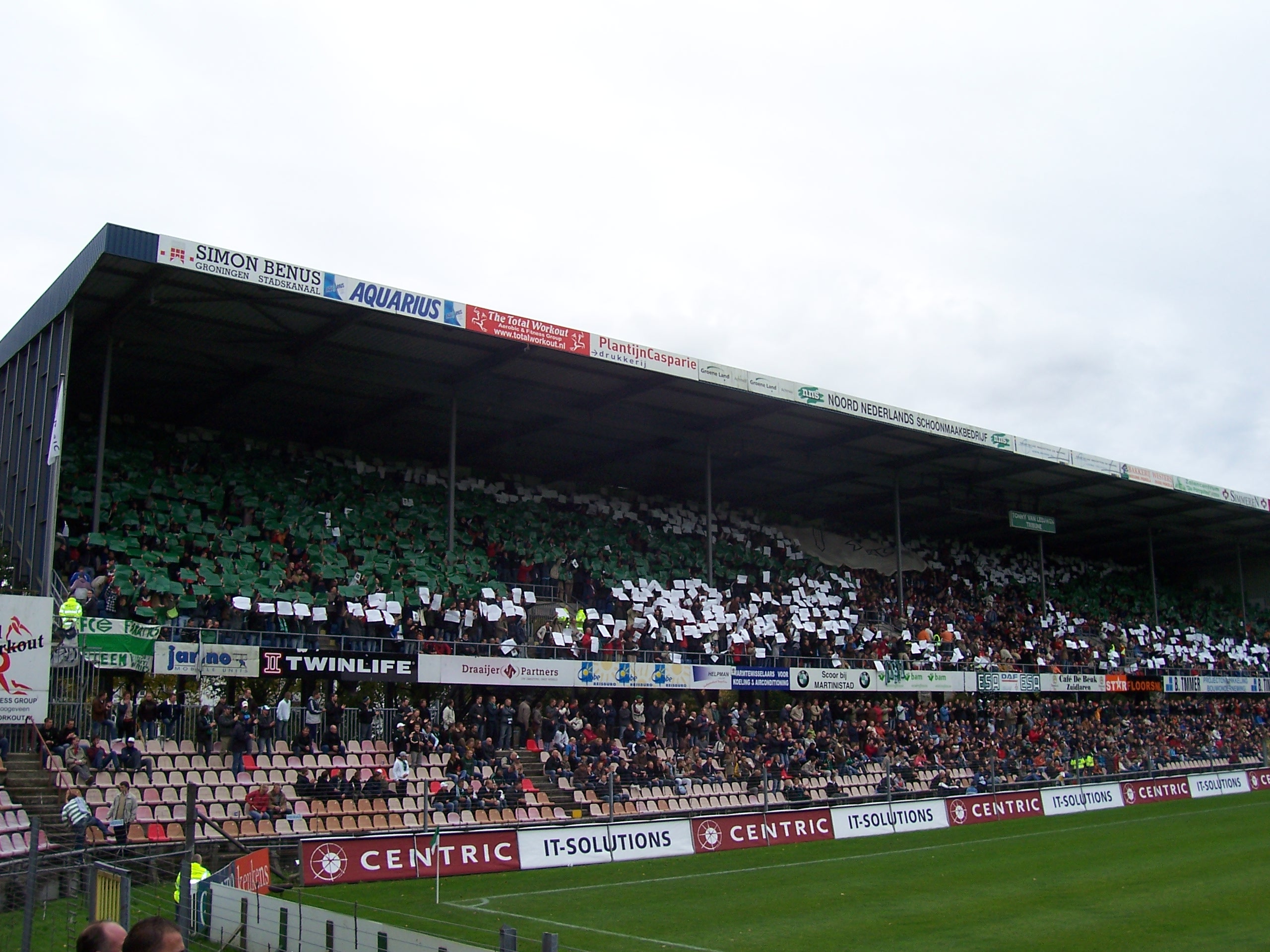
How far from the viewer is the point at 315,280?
2422cm

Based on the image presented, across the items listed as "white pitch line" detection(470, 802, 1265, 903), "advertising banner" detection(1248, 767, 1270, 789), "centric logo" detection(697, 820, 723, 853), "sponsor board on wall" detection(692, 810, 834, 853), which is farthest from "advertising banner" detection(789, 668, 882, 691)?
"advertising banner" detection(1248, 767, 1270, 789)

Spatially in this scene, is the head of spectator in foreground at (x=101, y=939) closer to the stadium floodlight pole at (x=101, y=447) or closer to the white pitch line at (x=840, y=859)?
the white pitch line at (x=840, y=859)

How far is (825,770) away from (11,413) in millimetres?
22753

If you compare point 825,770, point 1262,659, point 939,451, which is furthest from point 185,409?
point 1262,659

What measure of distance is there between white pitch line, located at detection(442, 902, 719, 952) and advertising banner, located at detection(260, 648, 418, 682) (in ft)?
29.3

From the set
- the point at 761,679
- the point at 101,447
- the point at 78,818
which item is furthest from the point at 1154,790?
the point at 101,447

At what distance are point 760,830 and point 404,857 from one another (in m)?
9.13

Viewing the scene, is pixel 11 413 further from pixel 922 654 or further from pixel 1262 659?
pixel 1262 659

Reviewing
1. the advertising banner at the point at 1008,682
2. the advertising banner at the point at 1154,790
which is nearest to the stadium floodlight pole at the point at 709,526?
the advertising banner at the point at 1008,682

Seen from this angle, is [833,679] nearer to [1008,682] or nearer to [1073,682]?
[1008,682]

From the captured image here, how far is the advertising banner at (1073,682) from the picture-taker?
4262 centimetres

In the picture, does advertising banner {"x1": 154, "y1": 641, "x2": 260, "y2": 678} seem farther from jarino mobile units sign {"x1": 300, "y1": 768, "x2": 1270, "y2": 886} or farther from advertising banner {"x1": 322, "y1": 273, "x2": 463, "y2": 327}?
advertising banner {"x1": 322, "y1": 273, "x2": 463, "y2": 327}

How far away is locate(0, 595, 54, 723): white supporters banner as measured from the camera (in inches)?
629

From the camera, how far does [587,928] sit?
16.0 metres
